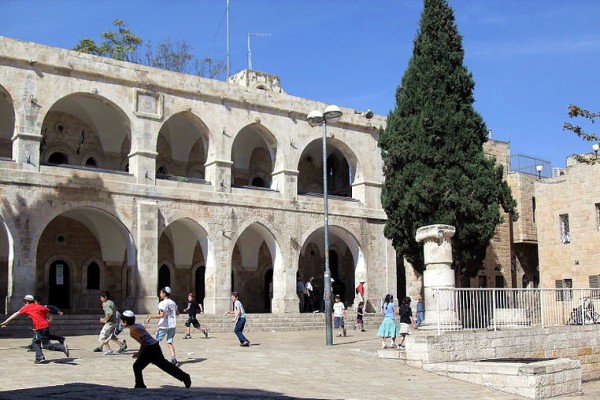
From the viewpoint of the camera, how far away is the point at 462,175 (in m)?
23.9

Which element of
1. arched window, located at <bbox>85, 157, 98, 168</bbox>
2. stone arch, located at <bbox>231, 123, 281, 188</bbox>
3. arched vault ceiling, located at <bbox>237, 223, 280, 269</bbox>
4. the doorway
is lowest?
the doorway

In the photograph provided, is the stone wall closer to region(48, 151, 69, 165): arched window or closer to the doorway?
the doorway

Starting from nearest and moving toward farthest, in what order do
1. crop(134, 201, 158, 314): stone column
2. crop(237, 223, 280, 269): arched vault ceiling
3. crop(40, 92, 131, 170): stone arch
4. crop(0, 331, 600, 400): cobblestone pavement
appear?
crop(0, 331, 600, 400): cobblestone pavement → crop(134, 201, 158, 314): stone column → crop(40, 92, 131, 170): stone arch → crop(237, 223, 280, 269): arched vault ceiling

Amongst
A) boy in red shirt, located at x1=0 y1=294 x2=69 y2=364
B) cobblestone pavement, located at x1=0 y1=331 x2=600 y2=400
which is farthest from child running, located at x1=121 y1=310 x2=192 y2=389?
boy in red shirt, located at x1=0 y1=294 x2=69 y2=364

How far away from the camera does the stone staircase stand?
19.6 meters

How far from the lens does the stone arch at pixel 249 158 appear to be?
29.3m

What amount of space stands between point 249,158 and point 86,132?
6.86 metres

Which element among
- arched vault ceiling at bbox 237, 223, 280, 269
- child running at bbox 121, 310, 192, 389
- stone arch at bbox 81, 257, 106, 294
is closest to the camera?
child running at bbox 121, 310, 192, 389

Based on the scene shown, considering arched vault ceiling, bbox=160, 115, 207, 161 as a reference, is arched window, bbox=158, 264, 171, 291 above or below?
below

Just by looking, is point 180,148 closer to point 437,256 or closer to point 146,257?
point 146,257

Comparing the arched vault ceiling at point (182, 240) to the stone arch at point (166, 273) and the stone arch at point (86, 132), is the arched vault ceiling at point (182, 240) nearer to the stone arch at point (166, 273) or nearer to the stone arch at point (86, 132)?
the stone arch at point (166, 273)

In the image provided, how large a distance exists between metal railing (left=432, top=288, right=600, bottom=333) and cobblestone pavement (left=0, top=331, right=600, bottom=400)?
5.03 ft

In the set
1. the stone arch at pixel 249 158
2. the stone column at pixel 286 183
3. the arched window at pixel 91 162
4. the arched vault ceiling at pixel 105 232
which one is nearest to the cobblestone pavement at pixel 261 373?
the arched vault ceiling at pixel 105 232

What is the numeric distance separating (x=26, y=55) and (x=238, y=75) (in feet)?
48.5
